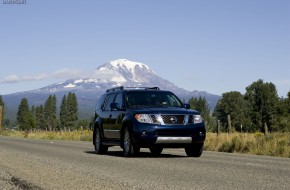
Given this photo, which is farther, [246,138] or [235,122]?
[235,122]

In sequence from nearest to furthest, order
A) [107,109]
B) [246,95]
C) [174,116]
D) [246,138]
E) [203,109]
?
[174,116] → [107,109] → [246,138] → [246,95] → [203,109]

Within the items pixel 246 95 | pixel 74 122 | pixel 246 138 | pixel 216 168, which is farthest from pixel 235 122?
pixel 216 168

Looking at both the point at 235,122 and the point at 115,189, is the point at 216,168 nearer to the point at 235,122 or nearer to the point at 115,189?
the point at 115,189

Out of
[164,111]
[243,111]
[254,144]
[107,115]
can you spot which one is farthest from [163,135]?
[243,111]

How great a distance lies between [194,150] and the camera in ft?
50.0

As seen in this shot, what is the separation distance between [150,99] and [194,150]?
1.83 meters

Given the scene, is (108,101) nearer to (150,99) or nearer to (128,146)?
(150,99)

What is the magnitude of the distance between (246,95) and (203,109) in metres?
68.8

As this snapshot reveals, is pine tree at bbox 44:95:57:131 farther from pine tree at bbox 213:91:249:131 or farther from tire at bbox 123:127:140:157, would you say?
tire at bbox 123:127:140:157

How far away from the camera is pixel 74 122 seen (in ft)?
636

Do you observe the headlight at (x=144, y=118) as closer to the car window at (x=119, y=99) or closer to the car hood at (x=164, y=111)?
the car hood at (x=164, y=111)

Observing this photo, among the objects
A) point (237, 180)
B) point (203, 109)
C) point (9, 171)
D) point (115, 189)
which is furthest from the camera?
point (203, 109)

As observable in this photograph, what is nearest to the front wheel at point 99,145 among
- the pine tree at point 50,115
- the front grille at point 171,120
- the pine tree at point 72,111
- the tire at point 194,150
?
the tire at point 194,150

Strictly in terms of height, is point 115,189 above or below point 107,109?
below
